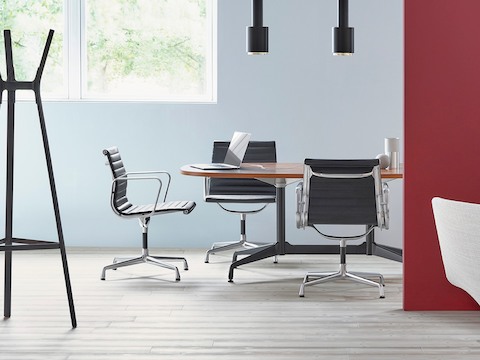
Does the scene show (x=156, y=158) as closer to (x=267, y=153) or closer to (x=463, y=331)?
(x=267, y=153)

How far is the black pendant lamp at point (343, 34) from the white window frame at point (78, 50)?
177 cm

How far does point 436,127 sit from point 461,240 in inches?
37.6

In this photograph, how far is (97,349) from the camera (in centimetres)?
434

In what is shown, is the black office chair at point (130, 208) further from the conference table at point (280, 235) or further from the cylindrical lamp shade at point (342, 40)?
the cylindrical lamp shade at point (342, 40)

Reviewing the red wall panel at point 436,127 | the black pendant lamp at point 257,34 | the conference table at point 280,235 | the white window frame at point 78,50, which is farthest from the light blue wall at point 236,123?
the red wall panel at point 436,127

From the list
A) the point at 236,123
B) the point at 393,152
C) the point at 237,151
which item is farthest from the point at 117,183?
the point at 393,152

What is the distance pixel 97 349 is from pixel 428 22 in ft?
8.67

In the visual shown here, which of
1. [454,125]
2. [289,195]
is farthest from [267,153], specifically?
[454,125]

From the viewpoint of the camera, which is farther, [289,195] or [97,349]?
[289,195]

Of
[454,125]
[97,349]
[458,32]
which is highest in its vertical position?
[458,32]

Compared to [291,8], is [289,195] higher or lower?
lower

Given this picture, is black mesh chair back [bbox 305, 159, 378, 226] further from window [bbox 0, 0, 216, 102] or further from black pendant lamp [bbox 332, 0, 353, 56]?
window [bbox 0, 0, 216, 102]

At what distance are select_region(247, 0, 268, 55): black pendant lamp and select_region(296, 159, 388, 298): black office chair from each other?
50.1 inches

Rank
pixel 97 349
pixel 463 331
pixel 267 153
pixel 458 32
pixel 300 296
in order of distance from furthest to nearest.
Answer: pixel 267 153 → pixel 300 296 → pixel 458 32 → pixel 463 331 → pixel 97 349
